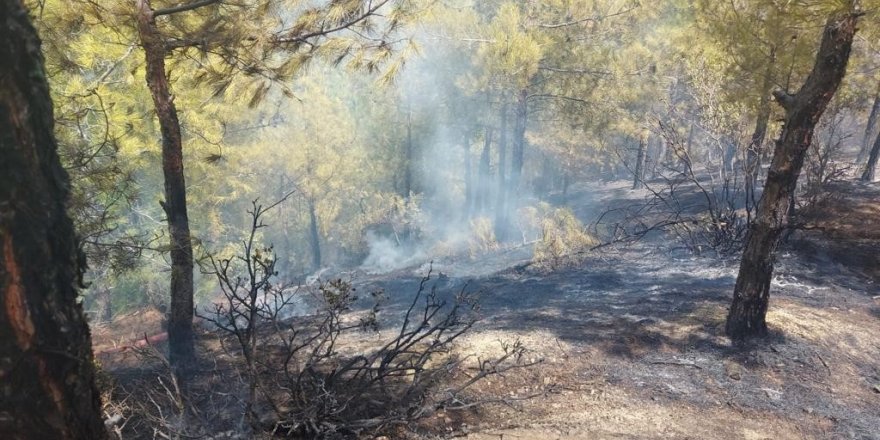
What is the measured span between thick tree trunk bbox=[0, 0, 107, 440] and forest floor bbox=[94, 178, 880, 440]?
2.26m

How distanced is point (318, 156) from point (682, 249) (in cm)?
1700

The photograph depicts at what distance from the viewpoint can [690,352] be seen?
18.3 ft

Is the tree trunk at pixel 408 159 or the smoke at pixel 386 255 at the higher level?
the tree trunk at pixel 408 159

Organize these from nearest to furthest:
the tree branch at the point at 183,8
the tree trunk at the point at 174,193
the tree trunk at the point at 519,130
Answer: the tree branch at the point at 183,8 → the tree trunk at the point at 174,193 → the tree trunk at the point at 519,130

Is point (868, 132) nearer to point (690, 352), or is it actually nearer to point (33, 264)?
point (690, 352)

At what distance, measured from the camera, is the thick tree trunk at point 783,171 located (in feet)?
15.5

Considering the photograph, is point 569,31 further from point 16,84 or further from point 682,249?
point 16,84

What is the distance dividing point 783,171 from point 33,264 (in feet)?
19.8

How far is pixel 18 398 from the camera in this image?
1.67m

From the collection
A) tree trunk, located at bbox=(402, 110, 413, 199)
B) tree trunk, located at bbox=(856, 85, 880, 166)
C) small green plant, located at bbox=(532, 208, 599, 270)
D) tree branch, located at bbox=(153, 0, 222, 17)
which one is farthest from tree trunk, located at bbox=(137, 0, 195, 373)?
tree trunk, located at bbox=(856, 85, 880, 166)

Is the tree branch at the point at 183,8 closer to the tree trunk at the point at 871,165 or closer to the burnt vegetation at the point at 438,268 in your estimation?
Answer: the burnt vegetation at the point at 438,268

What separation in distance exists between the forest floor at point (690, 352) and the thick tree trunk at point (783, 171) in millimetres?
361

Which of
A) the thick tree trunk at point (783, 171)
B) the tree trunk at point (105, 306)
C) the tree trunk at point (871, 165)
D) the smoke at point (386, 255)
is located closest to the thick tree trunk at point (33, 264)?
the thick tree trunk at point (783, 171)

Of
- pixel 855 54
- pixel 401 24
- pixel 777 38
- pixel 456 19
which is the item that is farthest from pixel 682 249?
pixel 456 19
